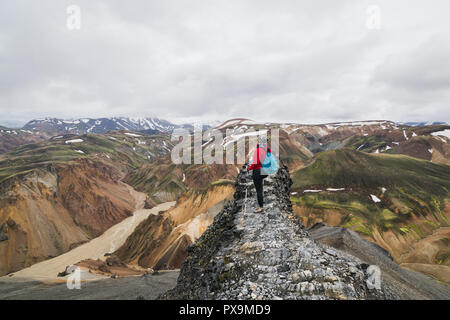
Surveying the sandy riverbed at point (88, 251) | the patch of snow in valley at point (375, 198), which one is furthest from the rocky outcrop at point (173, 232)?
the patch of snow in valley at point (375, 198)

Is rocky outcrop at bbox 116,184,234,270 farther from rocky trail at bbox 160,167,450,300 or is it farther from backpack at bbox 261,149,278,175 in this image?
backpack at bbox 261,149,278,175

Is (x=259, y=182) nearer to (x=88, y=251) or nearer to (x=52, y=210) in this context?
(x=88, y=251)

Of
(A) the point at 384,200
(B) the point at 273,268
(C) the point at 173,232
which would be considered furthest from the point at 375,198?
(B) the point at 273,268

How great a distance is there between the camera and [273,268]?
704 cm

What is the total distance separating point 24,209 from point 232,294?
7502cm

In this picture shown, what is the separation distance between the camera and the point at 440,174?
8144 cm

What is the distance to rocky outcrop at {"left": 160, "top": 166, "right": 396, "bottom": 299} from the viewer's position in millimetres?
6266

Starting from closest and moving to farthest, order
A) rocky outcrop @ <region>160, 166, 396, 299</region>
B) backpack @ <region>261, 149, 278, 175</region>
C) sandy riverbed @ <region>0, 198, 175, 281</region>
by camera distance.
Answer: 1. rocky outcrop @ <region>160, 166, 396, 299</region>
2. backpack @ <region>261, 149, 278, 175</region>
3. sandy riverbed @ <region>0, 198, 175, 281</region>

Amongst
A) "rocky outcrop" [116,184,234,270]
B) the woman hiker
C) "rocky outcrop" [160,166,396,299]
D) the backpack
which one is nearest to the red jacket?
the woman hiker

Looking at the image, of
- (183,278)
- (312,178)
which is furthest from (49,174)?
(312,178)

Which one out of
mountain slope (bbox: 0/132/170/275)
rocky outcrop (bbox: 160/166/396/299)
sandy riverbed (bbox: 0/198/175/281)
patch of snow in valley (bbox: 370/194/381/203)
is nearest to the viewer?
rocky outcrop (bbox: 160/166/396/299)

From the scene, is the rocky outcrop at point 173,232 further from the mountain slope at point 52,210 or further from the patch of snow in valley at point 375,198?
the patch of snow in valley at point 375,198

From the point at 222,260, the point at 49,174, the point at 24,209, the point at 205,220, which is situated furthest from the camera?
the point at 49,174
